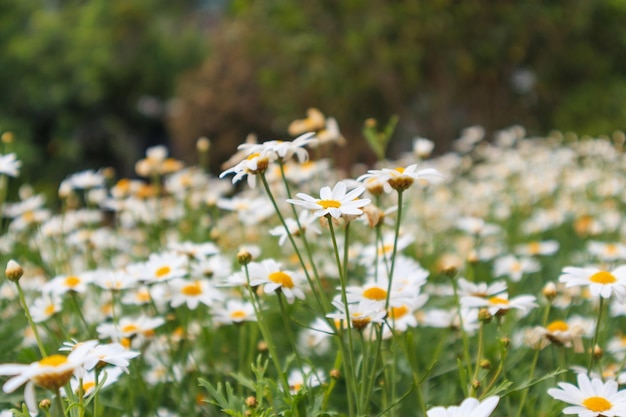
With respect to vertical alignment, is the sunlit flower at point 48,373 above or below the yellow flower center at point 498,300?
above

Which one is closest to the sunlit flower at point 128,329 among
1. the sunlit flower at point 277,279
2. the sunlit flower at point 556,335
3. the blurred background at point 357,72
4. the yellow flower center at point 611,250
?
the sunlit flower at point 277,279

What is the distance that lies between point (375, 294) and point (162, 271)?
402mm

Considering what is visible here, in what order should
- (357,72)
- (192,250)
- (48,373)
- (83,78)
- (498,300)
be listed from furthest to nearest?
(83,78)
(357,72)
(192,250)
(498,300)
(48,373)

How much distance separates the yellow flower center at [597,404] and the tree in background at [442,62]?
524cm

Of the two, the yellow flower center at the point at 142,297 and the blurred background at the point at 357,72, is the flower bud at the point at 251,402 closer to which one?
the yellow flower center at the point at 142,297

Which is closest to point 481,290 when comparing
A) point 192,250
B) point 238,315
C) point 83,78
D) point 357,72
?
point 238,315

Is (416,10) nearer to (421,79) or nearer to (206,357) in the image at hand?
(421,79)

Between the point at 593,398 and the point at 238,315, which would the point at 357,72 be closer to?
the point at 238,315

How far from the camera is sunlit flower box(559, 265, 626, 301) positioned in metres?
0.90

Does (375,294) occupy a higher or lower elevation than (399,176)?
lower

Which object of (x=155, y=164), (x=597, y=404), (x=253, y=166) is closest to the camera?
(x=597, y=404)

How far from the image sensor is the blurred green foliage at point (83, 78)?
808 cm

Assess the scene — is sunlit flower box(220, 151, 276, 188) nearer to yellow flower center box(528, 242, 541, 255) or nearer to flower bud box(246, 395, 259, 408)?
flower bud box(246, 395, 259, 408)

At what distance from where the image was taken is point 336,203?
848 mm
